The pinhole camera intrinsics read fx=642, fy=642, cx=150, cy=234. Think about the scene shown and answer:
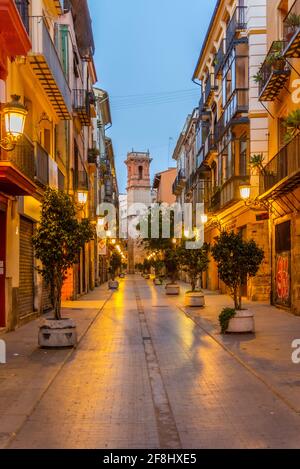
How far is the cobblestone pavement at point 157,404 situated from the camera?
590 centimetres

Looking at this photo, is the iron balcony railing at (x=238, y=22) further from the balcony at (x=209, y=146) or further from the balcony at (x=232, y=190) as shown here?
the balcony at (x=209, y=146)

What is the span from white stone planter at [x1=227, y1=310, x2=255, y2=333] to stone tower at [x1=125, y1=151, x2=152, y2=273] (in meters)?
102

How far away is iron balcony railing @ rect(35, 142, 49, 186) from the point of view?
17.8 metres

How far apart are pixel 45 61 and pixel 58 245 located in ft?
20.8

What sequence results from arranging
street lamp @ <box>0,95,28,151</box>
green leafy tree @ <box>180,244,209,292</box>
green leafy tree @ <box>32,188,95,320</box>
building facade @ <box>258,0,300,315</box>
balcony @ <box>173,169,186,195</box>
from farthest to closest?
balcony @ <box>173,169,186,195</box>
green leafy tree @ <box>180,244,209,292</box>
building facade @ <box>258,0,300,315</box>
green leafy tree @ <box>32,188,95,320</box>
street lamp @ <box>0,95,28,151</box>

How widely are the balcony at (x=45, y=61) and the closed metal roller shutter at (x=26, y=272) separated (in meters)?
4.03

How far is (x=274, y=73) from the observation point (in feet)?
64.3

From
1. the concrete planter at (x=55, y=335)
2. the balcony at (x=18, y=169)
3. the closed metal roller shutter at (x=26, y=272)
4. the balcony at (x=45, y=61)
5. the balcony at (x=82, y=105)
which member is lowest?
the concrete planter at (x=55, y=335)

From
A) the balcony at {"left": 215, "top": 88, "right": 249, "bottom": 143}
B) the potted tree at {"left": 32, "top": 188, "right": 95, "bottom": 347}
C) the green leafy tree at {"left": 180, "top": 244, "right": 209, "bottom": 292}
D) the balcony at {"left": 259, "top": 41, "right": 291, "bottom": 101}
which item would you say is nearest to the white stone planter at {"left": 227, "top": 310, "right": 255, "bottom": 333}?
the potted tree at {"left": 32, "top": 188, "right": 95, "bottom": 347}

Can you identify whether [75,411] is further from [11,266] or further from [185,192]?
[185,192]

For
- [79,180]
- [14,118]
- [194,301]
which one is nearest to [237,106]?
[194,301]

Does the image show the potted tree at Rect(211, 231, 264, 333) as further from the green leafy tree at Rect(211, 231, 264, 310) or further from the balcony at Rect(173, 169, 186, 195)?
the balcony at Rect(173, 169, 186, 195)

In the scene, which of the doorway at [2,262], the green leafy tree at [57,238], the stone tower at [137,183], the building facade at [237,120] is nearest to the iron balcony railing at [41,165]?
the doorway at [2,262]

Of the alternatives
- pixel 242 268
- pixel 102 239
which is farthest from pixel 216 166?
pixel 242 268
